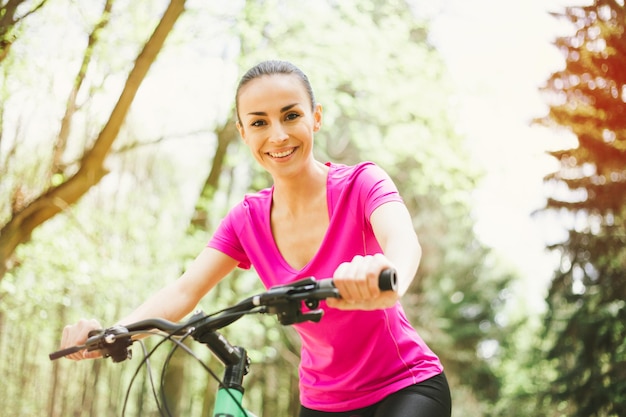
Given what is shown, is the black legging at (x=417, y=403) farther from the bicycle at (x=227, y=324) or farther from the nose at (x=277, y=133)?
the nose at (x=277, y=133)

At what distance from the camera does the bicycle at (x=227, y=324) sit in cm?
152

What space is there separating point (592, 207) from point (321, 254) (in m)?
6.37

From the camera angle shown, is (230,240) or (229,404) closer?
(229,404)

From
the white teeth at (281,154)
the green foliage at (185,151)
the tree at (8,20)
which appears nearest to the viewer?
the white teeth at (281,154)

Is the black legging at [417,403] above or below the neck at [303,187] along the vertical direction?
below

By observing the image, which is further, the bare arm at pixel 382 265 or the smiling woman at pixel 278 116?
the smiling woman at pixel 278 116

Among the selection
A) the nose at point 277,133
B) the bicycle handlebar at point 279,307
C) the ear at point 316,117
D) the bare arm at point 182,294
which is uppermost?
the ear at point 316,117

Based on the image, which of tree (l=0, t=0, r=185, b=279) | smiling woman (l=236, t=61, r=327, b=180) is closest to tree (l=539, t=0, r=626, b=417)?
tree (l=0, t=0, r=185, b=279)

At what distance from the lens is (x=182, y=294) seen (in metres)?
2.36

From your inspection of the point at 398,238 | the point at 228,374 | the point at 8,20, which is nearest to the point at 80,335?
the point at 228,374

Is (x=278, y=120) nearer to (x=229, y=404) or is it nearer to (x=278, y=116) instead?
(x=278, y=116)

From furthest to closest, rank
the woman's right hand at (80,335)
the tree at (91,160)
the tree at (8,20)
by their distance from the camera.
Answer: the tree at (91,160) < the tree at (8,20) < the woman's right hand at (80,335)

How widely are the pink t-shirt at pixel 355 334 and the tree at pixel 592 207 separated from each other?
5059mm

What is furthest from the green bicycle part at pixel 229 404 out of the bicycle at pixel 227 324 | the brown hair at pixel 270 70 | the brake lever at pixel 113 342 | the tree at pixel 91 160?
the tree at pixel 91 160
